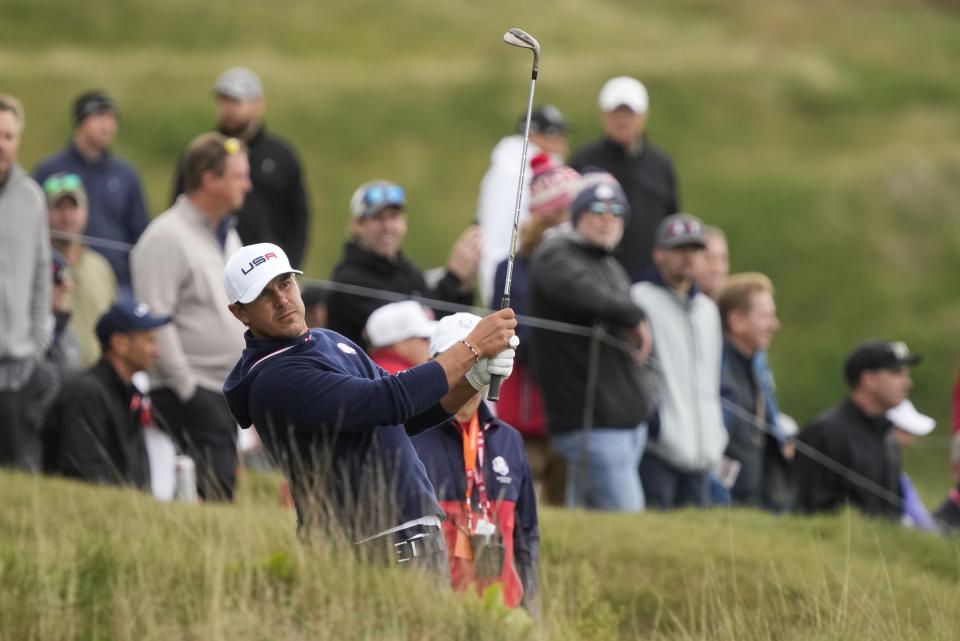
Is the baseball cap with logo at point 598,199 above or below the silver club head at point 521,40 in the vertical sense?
below

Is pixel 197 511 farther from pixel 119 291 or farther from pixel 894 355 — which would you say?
pixel 894 355

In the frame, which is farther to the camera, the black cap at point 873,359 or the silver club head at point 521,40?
the black cap at point 873,359

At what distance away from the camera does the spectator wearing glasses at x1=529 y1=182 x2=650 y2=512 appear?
34.2 feet

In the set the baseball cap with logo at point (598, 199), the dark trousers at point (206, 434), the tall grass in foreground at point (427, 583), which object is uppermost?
the baseball cap with logo at point (598, 199)

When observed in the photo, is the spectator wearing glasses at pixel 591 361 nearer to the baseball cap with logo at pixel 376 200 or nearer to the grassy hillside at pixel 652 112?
the baseball cap with logo at pixel 376 200

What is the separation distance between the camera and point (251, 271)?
6477 mm

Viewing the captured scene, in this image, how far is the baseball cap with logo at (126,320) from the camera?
993cm

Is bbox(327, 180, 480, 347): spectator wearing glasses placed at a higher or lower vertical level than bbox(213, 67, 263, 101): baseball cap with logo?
lower

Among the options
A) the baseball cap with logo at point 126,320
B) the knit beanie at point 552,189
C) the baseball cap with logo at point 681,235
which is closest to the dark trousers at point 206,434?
the baseball cap with logo at point 126,320

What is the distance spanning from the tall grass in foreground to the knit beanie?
85.3 inches

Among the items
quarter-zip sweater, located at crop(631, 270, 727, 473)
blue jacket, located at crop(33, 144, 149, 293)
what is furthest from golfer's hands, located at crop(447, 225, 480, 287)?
blue jacket, located at crop(33, 144, 149, 293)

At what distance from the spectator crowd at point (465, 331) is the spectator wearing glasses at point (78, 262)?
1 centimetres

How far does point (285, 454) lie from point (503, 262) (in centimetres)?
499

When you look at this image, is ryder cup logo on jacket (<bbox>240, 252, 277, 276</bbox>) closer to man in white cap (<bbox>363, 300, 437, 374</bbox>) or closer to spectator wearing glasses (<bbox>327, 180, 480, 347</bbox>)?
man in white cap (<bbox>363, 300, 437, 374</bbox>)
